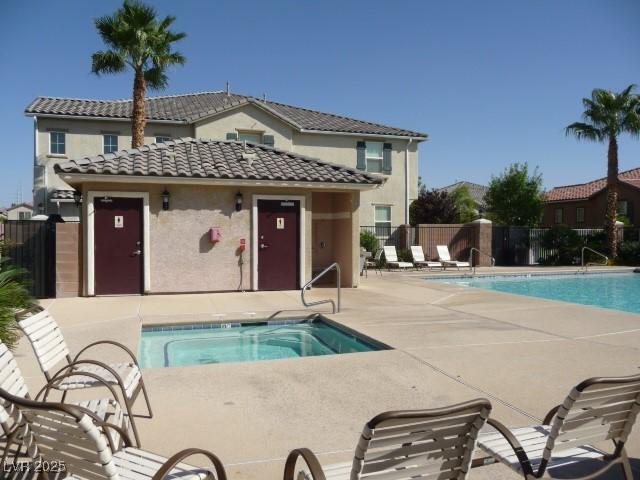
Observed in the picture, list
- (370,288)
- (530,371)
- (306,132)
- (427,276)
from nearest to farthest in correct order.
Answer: (530,371) < (370,288) < (427,276) < (306,132)

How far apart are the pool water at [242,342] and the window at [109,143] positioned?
59.7 ft

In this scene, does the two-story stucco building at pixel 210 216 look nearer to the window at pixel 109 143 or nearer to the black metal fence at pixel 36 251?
the black metal fence at pixel 36 251

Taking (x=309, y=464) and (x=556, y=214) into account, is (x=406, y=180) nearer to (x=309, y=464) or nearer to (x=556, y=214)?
(x=556, y=214)

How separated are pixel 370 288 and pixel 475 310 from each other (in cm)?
444

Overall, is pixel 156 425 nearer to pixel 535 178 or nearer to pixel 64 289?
pixel 64 289

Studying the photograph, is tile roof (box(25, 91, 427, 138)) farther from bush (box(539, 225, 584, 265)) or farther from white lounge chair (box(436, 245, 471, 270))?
bush (box(539, 225, 584, 265))

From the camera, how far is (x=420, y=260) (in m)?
24.5

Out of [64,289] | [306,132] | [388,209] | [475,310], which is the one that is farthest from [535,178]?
[64,289]

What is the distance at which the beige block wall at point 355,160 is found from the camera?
28.3 metres

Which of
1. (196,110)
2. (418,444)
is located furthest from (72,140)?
(418,444)

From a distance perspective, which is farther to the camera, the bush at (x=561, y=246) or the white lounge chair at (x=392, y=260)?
the bush at (x=561, y=246)

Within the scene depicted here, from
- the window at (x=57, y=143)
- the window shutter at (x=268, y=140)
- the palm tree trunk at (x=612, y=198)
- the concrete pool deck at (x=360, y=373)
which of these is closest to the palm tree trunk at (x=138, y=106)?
the window at (x=57, y=143)

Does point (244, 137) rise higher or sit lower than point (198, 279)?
higher

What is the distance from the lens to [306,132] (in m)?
Answer: 27.9
